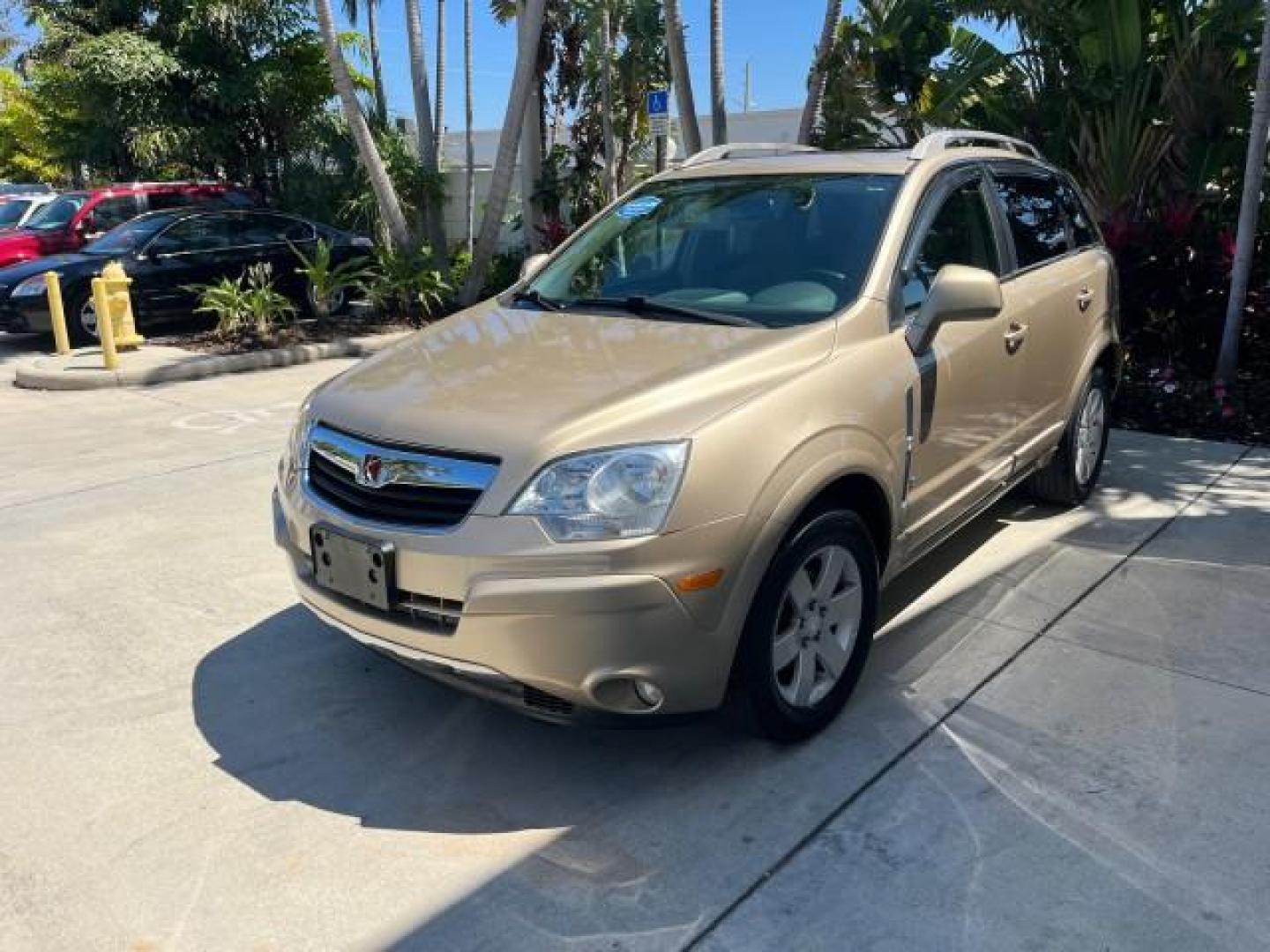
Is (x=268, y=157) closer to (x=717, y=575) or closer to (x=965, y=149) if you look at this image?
(x=965, y=149)

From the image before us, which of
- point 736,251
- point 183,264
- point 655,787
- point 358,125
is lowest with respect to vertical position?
point 655,787

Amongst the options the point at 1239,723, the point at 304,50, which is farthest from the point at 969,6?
the point at 304,50

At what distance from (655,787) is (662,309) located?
163 centimetres

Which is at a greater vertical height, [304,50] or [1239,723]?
[304,50]

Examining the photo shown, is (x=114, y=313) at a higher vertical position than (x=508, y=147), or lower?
lower

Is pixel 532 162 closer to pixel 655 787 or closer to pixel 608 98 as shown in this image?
pixel 608 98

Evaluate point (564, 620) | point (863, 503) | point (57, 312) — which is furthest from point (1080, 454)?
point (57, 312)

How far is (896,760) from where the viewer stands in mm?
3242

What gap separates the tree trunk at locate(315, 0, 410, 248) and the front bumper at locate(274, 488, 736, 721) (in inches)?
408

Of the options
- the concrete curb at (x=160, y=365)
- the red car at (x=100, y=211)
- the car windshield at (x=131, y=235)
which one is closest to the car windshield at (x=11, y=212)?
the red car at (x=100, y=211)

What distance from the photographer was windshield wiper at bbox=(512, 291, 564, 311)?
4070 mm

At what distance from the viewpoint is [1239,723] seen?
3416 millimetres

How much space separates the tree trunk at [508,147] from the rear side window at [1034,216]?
7.93 metres

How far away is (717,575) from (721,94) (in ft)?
36.5
